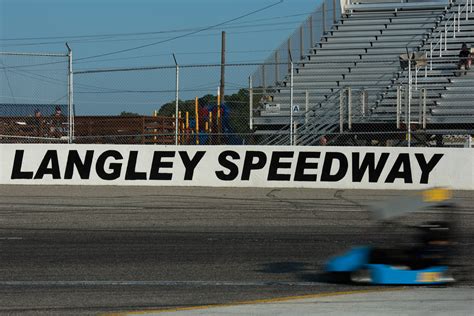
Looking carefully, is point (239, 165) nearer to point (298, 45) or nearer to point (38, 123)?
point (38, 123)

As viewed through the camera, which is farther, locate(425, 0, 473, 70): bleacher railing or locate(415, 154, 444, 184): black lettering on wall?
locate(425, 0, 473, 70): bleacher railing

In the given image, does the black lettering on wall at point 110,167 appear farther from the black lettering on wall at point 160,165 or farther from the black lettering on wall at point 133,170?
the black lettering on wall at point 160,165

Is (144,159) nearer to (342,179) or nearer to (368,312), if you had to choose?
(342,179)

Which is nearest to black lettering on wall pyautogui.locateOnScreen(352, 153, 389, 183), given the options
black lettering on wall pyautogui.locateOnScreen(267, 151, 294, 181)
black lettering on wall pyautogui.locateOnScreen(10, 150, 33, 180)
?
black lettering on wall pyautogui.locateOnScreen(267, 151, 294, 181)

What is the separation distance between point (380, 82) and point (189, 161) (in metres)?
9.71

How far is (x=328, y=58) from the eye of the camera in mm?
34031

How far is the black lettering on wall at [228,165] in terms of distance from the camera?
73.3ft

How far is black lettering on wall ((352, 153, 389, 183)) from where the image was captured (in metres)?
21.8

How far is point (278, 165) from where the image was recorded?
22.2m

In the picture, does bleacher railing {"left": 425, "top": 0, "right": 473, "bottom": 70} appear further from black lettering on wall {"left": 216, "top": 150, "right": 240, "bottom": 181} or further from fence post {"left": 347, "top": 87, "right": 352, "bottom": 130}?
black lettering on wall {"left": 216, "top": 150, "right": 240, "bottom": 181}

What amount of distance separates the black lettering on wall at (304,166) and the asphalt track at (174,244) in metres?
1.22

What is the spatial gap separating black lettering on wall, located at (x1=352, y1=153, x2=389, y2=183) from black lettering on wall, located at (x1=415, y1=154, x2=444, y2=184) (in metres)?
0.73

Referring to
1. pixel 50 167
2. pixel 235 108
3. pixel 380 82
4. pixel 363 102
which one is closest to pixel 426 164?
pixel 363 102

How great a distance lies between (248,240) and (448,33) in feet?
75.7
